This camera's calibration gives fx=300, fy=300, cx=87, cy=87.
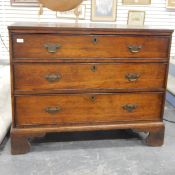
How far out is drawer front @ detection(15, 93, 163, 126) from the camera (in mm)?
2008

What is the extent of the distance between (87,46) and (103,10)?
971 millimetres

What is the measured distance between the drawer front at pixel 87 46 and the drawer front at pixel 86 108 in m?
0.28

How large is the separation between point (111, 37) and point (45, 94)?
0.58 m

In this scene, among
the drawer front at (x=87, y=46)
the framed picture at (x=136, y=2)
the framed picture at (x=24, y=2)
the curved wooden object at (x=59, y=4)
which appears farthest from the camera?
the framed picture at (x=136, y=2)

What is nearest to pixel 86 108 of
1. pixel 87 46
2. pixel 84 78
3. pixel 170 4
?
pixel 84 78

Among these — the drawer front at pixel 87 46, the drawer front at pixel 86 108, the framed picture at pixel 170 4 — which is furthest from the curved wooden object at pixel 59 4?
the framed picture at pixel 170 4

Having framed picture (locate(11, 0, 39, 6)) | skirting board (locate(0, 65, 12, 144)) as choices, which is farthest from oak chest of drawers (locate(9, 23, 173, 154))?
framed picture (locate(11, 0, 39, 6))

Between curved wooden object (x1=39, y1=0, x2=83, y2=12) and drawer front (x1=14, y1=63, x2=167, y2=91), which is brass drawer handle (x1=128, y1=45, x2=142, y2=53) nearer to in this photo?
drawer front (x1=14, y1=63, x2=167, y2=91)

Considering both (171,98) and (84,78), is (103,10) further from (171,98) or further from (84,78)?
(171,98)

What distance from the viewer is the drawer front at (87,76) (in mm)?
1942

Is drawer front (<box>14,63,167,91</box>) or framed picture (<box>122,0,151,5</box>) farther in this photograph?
framed picture (<box>122,0,151,5</box>)

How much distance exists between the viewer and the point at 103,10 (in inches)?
110

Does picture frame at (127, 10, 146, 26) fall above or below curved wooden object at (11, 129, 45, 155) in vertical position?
above

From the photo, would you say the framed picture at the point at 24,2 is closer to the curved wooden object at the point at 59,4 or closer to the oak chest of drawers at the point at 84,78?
the curved wooden object at the point at 59,4
